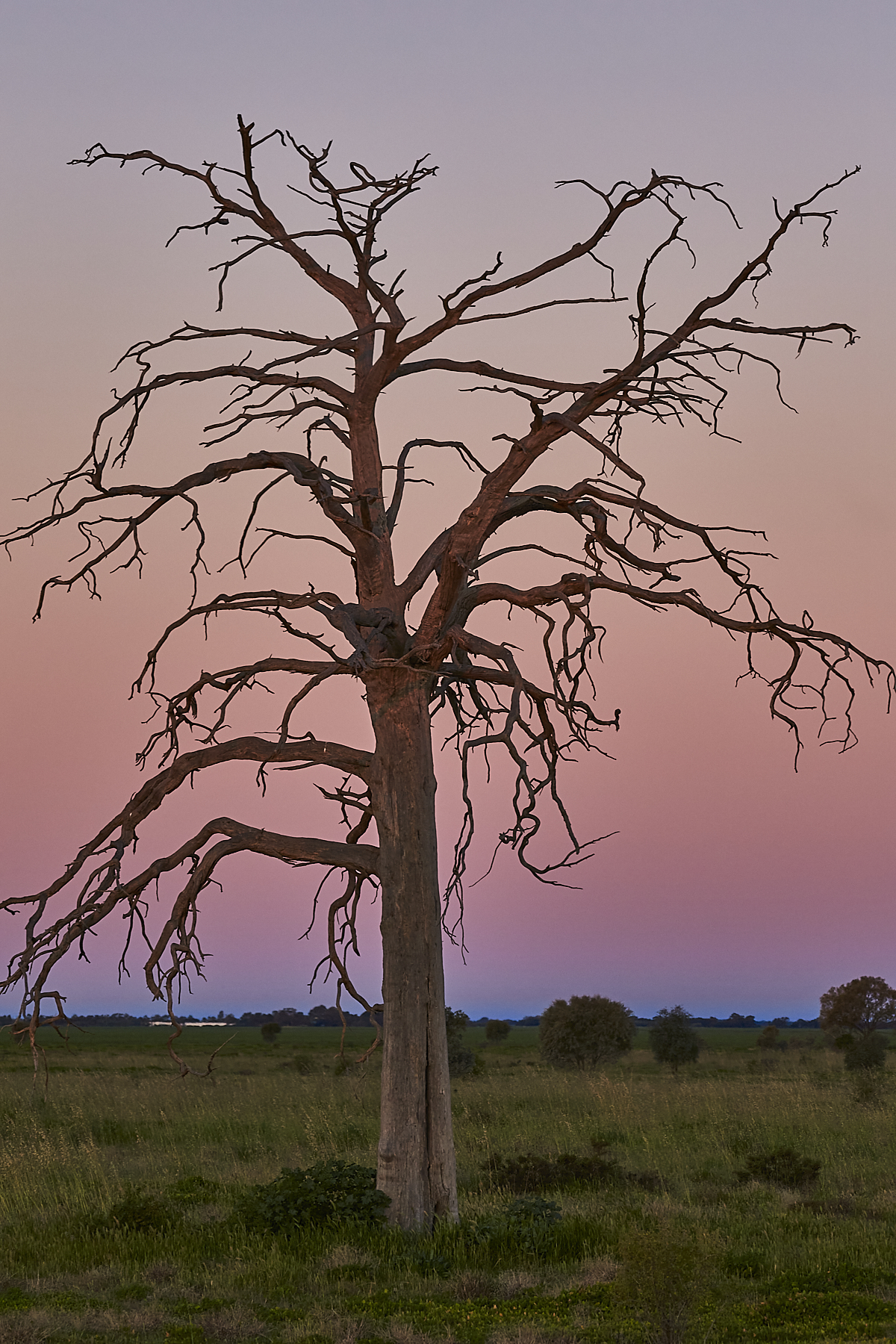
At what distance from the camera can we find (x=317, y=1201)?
11.0 meters

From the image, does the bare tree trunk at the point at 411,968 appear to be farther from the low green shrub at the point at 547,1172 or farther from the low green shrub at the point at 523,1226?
the low green shrub at the point at 547,1172

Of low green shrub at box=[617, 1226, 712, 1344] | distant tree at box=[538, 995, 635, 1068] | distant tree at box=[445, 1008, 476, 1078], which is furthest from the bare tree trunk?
distant tree at box=[538, 995, 635, 1068]

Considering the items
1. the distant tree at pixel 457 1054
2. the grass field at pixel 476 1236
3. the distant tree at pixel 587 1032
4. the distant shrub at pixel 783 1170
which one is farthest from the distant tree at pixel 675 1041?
the distant shrub at pixel 783 1170

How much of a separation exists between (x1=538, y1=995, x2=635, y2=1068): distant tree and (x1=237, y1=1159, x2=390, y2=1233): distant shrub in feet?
86.2

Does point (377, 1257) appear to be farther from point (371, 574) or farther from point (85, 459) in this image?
point (85, 459)

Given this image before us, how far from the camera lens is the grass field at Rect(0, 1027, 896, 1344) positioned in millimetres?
8234

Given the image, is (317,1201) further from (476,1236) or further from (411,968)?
(411,968)

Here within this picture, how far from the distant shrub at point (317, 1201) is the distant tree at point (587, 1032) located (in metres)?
26.3

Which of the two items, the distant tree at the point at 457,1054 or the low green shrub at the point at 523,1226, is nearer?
the low green shrub at the point at 523,1226

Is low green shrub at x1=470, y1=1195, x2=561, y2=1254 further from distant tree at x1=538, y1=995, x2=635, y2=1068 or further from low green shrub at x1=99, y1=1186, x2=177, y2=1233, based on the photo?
distant tree at x1=538, y1=995, x2=635, y2=1068

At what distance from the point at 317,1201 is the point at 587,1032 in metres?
26.9

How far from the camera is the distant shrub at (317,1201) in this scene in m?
10.7

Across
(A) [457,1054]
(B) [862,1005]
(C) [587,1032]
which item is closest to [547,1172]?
(A) [457,1054]

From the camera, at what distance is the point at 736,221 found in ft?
37.9
